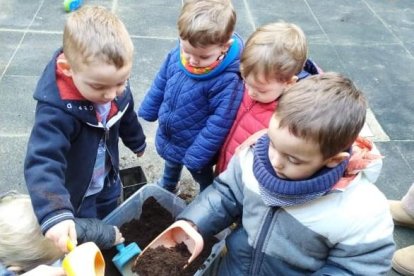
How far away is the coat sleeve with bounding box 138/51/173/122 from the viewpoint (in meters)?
2.05

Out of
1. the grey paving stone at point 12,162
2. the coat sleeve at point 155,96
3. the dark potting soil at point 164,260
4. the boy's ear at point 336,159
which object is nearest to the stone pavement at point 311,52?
the grey paving stone at point 12,162

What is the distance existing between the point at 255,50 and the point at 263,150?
1.43 ft

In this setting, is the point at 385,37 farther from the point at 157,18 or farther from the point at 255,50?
the point at 255,50

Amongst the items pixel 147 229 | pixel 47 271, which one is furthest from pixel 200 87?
pixel 47 271

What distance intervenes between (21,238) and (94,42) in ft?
2.19

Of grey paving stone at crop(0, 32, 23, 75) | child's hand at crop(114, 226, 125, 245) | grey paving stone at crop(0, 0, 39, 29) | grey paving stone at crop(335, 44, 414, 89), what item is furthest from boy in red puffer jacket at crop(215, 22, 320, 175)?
grey paving stone at crop(0, 0, 39, 29)

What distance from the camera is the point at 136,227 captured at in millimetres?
2043

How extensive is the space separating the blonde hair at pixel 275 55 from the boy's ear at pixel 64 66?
0.63 meters

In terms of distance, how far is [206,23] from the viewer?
1.71 m

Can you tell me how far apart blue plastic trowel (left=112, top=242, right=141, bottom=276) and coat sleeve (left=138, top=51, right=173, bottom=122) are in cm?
64

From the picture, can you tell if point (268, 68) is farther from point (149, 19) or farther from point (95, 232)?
point (149, 19)

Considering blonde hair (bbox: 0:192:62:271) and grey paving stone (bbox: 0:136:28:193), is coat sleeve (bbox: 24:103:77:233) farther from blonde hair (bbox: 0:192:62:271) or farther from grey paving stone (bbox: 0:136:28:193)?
grey paving stone (bbox: 0:136:28:193)

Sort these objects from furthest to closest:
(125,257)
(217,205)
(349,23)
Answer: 1. (349,23)
2. (125,257)
3. (217,205)

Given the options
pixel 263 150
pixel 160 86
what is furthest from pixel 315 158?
pixel 160 86
